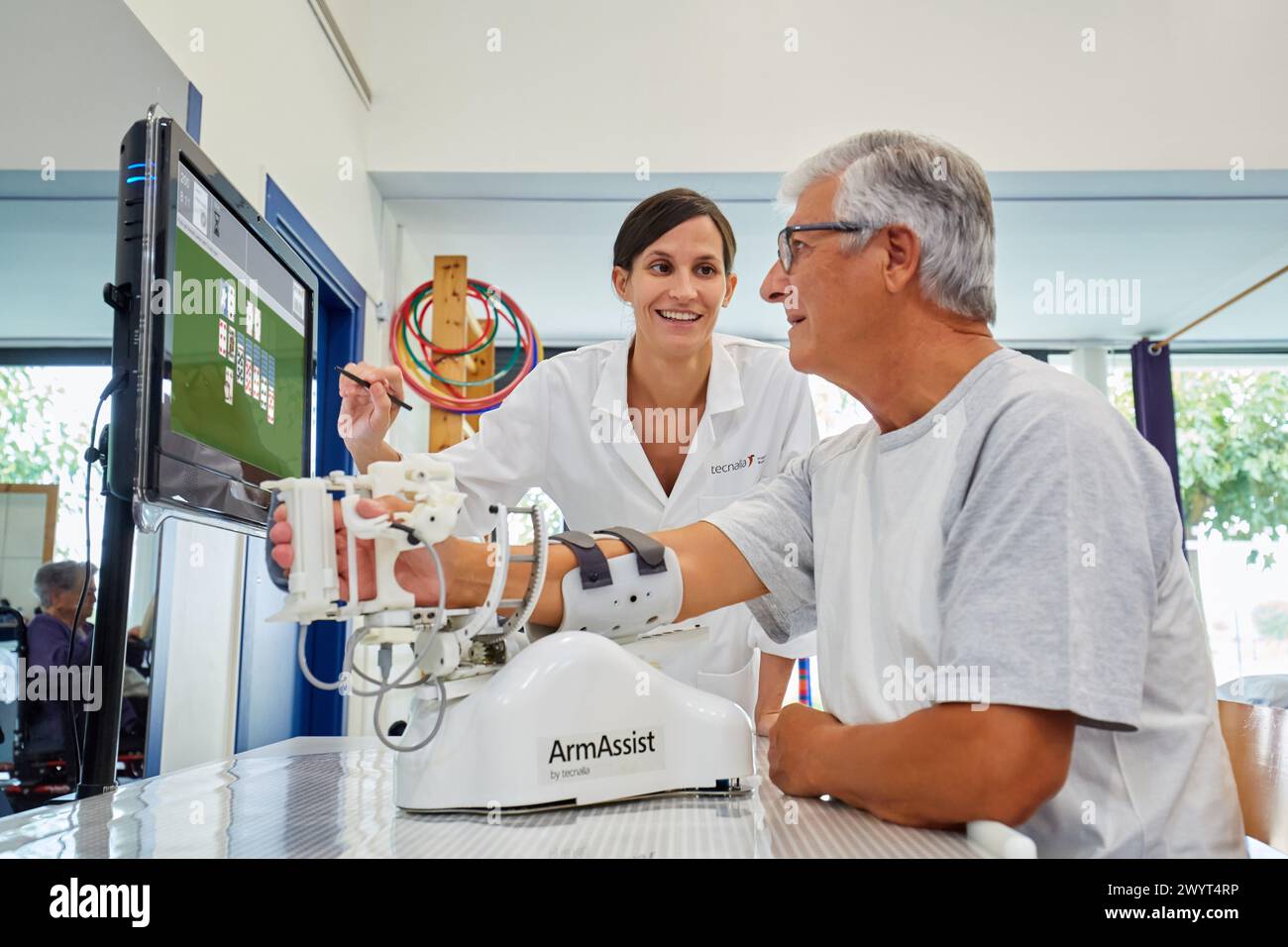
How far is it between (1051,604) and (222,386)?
3.44ft

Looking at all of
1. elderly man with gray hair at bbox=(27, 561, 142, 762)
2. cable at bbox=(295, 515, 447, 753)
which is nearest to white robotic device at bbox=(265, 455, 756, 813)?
cable at bbox=(295, 515, 447, 753)

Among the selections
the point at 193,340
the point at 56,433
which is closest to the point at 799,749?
the point at 193,340

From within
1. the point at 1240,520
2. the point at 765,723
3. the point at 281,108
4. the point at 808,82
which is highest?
the point at 808,82

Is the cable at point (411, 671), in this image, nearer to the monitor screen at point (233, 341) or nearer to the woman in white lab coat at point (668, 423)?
the monitor screen at point (233, 341)

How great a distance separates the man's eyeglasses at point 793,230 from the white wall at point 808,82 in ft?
8.91

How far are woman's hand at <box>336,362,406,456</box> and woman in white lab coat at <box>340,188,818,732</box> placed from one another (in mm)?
226

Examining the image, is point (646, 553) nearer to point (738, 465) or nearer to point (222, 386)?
point (222, 386)

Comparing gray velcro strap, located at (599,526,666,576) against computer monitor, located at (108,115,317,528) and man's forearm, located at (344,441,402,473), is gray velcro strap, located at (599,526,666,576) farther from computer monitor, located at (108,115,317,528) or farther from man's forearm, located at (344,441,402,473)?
man's forearm, located at (344,441,402,473)

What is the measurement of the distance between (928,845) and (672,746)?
28 cm

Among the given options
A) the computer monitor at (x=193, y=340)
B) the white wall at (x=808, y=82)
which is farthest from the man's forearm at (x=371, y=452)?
the white wall at (x=808, y=82)

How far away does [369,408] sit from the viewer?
1.73 meters

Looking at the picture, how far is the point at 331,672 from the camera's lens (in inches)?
152

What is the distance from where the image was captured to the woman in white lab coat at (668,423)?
197 centimetres

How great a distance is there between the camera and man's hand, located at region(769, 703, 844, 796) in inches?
39.9
